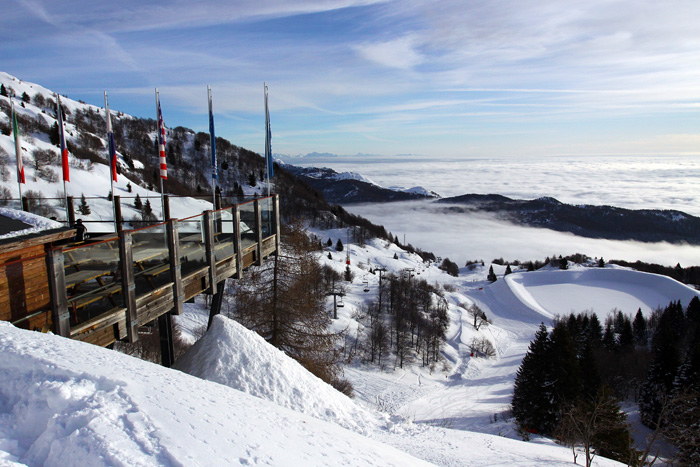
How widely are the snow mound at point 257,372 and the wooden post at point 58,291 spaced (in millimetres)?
3244

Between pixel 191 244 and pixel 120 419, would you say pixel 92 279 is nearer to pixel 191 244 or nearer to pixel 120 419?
pixel 191 244

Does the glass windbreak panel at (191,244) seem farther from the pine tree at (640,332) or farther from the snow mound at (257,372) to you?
the pine tree at (640,332)

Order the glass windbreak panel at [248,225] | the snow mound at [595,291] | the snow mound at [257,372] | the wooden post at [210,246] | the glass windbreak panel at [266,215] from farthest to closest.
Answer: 1. the snow mound at [595,291]
2. the glass windbreak panel at [266,215]
3. the glass windbreak panel at [248,225]
4. the wooden post at [210,246]
5. the snow mound at [257,372]

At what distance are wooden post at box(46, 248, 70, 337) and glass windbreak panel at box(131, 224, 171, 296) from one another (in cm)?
139

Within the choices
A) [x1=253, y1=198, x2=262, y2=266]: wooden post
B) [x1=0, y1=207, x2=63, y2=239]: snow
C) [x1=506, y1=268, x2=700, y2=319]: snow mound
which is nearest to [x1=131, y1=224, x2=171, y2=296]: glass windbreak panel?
[x1=0, y1=207, x2=63, y2=239]: snow

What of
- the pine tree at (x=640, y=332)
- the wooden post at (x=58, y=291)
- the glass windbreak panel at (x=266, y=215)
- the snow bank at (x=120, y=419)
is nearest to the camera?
the snow bank at (x=120, y=419)

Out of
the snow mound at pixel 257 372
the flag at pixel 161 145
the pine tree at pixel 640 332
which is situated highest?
the flag at pixel 161 145

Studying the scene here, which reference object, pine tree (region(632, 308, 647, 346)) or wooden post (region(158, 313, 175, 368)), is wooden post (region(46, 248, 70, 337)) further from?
pine tree (region(632, 308, 647, 346))

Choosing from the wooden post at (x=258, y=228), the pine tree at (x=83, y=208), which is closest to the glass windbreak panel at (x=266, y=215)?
the wooden post at (x=258, y=228)

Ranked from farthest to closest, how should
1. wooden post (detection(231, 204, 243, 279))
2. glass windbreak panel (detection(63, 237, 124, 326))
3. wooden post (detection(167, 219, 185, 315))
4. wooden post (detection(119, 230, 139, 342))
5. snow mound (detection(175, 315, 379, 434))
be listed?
wooden post (detection(231, 204, 243, 279)) < snow mound (detection(175, 315, 379, 434)) < wooden post (detection(167, 219, 185, 315)) < wooden post (detection(119, 230, 139, 342)) < glass windbreak panel (detection(63, 237, 124, 326))

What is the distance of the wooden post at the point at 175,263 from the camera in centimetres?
785

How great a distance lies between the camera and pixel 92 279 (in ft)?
22.4

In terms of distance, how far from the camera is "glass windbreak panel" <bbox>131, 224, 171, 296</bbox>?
7.26 metres

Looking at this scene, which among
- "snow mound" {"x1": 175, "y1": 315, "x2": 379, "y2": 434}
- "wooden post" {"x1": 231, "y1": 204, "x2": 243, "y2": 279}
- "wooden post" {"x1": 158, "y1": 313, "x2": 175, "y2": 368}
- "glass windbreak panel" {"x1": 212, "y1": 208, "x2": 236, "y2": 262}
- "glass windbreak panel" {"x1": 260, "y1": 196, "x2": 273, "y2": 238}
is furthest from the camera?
"glass windbreak panel" {"x1": 260, "y1": 196, "x2": 273, "y2": 238}
